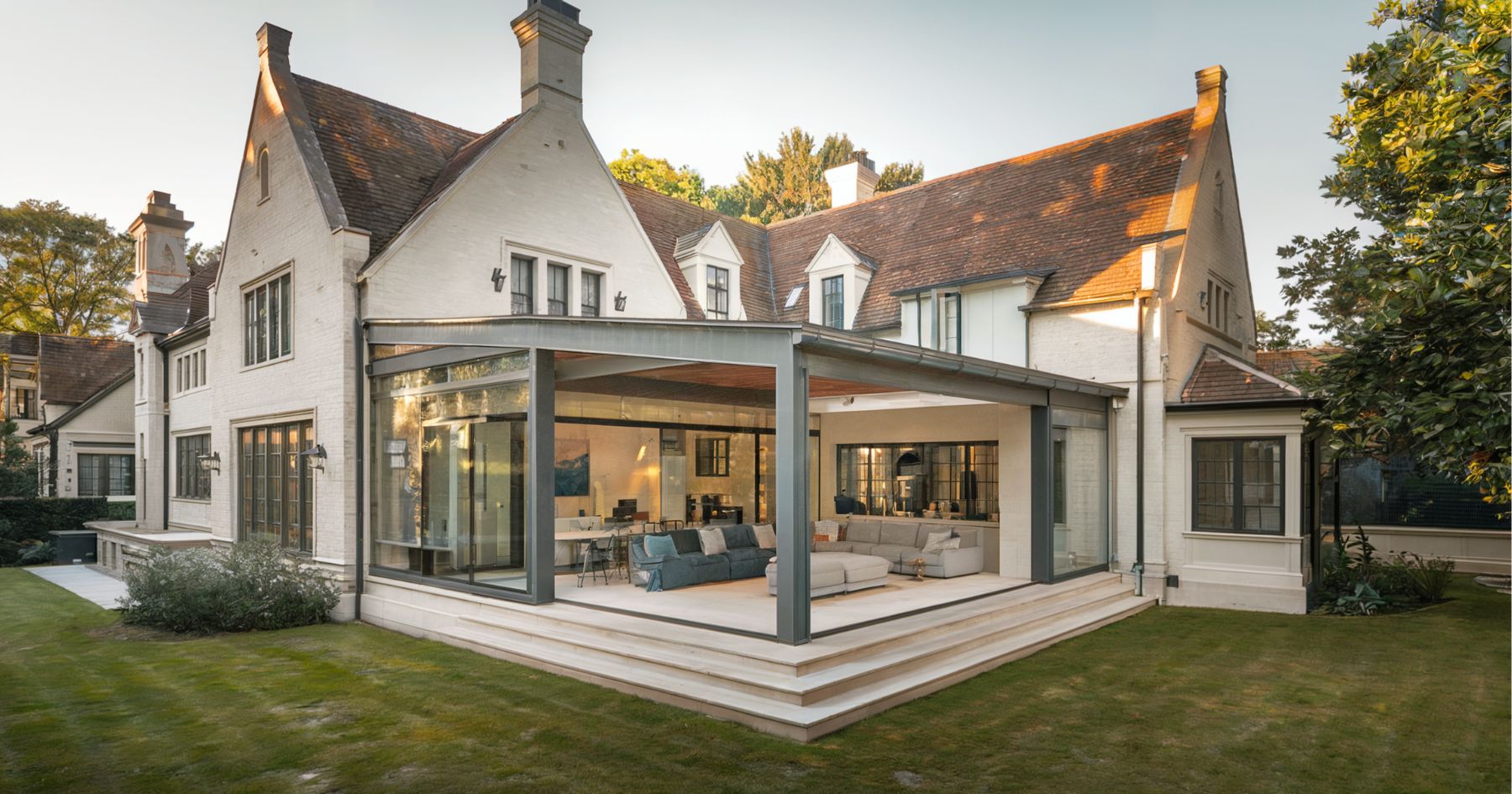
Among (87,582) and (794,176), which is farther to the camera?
(794,176)

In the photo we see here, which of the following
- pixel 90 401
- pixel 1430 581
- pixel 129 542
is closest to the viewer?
pixel 1430 581

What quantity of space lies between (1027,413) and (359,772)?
9788mm

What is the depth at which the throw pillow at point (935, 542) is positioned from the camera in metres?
12.9

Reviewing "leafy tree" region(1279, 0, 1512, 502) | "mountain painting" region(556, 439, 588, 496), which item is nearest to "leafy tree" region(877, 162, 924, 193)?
"mountain painting" region(556, 439, 588, 496)

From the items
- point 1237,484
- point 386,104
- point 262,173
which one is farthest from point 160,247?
point 1237,484

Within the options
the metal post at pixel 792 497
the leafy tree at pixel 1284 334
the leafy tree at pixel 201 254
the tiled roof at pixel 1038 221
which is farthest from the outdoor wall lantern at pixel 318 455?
the leafy tree at pixel 201 254

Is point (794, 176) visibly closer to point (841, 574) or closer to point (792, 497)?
point (841, 574)

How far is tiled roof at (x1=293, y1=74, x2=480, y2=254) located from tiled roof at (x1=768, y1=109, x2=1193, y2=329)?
309 inches

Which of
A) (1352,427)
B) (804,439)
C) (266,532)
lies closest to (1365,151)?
(1352,427)

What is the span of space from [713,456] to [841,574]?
213 inches

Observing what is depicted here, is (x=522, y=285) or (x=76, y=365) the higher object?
(x=522, y=285)

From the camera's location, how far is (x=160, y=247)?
77.3 ft

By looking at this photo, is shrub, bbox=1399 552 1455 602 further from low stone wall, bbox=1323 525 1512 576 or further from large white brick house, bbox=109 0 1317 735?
low stone wall, bbox=1323 525 1512 576

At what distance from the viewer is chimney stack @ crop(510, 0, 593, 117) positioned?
14.9 meters
